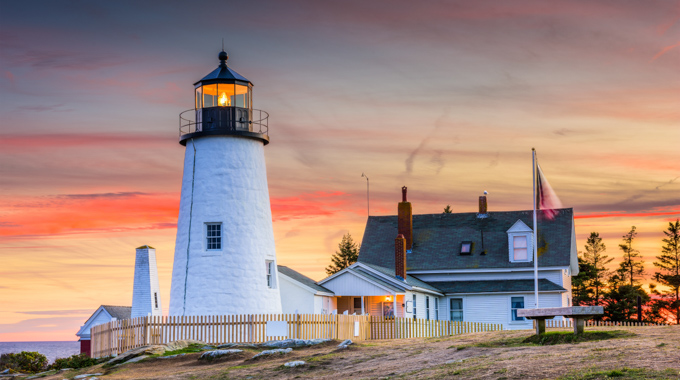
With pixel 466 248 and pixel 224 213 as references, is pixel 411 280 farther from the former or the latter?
pixel 224 213

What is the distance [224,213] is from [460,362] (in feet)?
51.3

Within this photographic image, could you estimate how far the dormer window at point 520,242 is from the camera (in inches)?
1817

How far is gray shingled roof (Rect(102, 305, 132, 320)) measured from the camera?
178ft

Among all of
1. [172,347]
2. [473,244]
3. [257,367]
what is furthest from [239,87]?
[473,244]

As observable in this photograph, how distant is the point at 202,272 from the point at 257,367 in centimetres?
989

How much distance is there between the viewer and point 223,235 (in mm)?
32031

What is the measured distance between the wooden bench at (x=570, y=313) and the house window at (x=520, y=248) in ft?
81.1

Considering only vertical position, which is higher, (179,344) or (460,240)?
(460,240)

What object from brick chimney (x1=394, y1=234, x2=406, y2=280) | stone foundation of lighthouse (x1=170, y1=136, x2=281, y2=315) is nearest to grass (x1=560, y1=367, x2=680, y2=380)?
stone foundation of lighthouse (x1=170, y1=136, x2=281, y2=315)

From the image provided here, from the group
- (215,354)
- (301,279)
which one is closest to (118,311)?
(301,279)

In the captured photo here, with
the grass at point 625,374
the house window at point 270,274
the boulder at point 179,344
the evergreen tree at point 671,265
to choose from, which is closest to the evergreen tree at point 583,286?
the evergreen tree at point 671,265

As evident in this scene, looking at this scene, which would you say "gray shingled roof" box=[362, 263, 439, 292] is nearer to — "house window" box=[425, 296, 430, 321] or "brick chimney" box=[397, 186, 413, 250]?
"house window" box=[425, 296, 430, 321]

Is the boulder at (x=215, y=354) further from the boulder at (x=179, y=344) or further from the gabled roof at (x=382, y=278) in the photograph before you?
the gabled roof at (x=382, y=278)

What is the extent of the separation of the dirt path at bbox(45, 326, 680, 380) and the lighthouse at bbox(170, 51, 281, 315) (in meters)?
5.66
